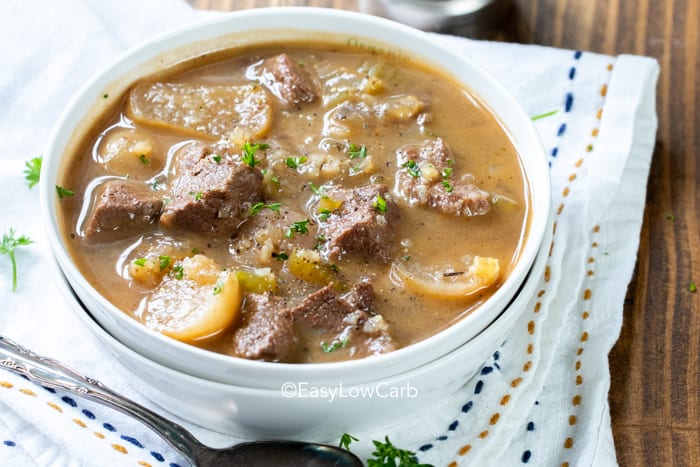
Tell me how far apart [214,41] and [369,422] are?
6.35ft

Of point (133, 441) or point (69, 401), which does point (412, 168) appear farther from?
point (69, 401)

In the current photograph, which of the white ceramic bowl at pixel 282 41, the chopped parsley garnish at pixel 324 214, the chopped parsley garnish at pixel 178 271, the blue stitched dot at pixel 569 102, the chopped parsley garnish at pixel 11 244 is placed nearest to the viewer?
the white ceramic bowl at pixel 282 41

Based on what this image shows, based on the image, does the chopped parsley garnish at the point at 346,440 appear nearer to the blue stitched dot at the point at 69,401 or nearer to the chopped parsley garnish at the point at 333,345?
the chopped parsley garnish at the point at 333,345

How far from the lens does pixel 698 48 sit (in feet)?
16.8

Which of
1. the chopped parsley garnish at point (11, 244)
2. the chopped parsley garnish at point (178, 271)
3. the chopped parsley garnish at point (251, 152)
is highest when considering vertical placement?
the chopped parsley garnish at point (251, 152)

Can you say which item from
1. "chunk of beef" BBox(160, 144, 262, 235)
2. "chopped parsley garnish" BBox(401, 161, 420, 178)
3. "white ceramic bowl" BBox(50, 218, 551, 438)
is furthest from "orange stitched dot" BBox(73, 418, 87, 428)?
"chopped parsley garnish" BBox(401, 161, 420, 178)

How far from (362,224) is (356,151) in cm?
55

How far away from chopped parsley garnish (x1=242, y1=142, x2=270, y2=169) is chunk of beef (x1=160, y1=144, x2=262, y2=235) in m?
0.04

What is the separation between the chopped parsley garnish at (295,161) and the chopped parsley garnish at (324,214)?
0.24 m

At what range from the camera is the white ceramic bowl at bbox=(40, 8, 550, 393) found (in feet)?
9.37

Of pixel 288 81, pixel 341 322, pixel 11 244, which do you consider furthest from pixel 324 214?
pixel 11 244

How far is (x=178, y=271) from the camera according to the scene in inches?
127

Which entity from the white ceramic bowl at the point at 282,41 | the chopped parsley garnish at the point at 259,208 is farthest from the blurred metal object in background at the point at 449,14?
the chopped parsley garnish at the point at 259,208

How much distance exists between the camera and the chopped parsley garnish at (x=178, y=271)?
3.20 meters
